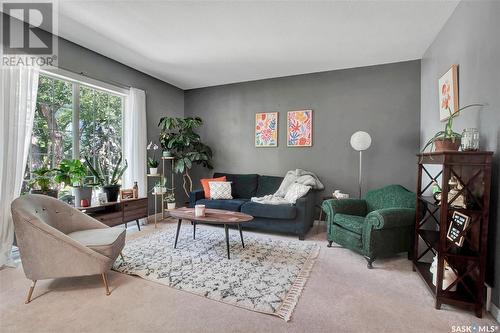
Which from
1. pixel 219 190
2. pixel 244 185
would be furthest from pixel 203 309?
pixel 244 185

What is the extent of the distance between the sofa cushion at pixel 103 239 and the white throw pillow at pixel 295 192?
2.22m

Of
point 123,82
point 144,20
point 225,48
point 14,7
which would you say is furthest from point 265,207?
point 14,7

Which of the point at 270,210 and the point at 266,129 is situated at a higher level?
the point at 266,129

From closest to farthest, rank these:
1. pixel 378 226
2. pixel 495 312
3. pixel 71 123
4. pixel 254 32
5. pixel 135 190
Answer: pixel 495 312 < pixel 378 226 < pixel 254 32 < pixel 71 123 < pixel 135 190

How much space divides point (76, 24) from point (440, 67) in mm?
4249

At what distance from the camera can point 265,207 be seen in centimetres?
340

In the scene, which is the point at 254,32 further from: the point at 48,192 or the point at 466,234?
the point at 48,192

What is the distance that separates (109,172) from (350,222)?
3580 millimetres

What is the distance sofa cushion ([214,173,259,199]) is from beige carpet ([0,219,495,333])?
89.4 inches

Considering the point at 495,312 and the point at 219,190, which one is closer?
the point at 495,312

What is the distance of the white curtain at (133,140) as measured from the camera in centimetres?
392

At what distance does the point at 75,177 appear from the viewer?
2824mm

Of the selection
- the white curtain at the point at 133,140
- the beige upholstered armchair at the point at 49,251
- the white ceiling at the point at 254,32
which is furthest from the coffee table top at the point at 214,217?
the white ceiling at the point at 254,32

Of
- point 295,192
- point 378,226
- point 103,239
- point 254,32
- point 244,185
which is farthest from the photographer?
point 244,185
